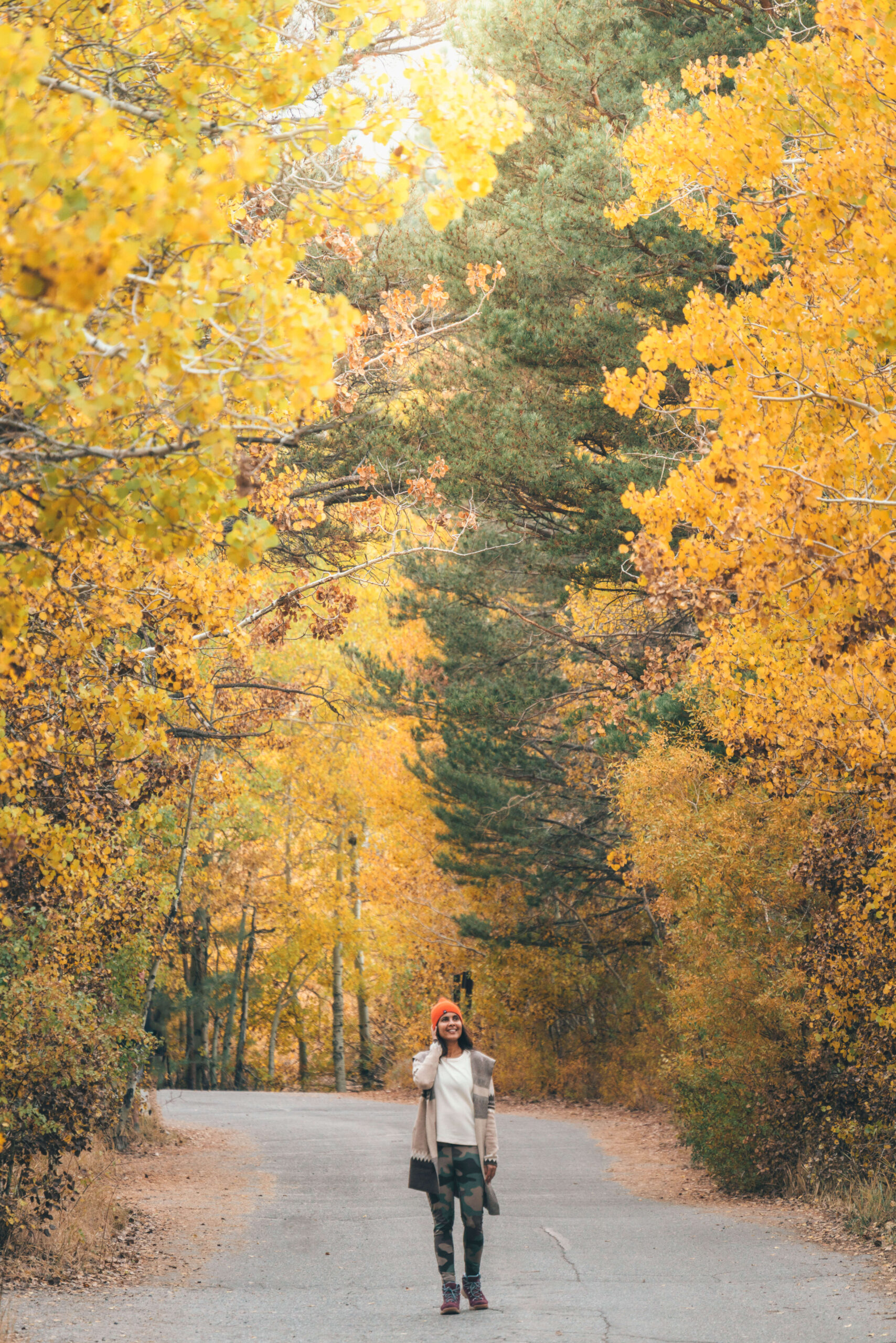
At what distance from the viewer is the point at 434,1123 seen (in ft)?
23.8

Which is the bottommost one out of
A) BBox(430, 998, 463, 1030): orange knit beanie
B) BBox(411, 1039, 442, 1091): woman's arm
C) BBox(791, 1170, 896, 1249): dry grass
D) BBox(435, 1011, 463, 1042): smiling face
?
BBox(791, 1170, 896, 1249): dry grass

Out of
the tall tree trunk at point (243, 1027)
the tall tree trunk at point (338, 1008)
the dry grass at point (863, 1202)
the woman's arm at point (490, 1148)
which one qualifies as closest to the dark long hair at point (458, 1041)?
the woman's arm at point (490, 1148)

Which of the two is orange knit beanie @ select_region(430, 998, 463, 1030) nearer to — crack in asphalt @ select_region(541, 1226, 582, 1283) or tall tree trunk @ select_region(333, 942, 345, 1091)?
crack in asphalt @ select_region(541, 1226, 582, 1283)

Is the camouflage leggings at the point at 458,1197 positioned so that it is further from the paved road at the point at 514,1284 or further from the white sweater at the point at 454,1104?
the paved road at the point at 514,1284

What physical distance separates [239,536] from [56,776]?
11.0 ft

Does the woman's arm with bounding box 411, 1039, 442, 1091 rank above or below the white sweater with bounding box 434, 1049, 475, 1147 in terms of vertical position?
above

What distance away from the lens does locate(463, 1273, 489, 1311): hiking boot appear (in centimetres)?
720

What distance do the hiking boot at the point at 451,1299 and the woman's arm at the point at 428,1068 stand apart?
104cm

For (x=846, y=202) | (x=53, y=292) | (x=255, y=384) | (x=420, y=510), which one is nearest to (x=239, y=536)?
(x=255, y=384)

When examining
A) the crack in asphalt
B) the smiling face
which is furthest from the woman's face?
the crack in asphalt

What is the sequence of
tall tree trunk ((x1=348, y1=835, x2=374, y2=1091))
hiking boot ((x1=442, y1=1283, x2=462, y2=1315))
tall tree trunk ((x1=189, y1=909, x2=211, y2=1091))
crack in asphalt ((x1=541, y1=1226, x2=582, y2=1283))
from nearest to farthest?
hiking boot ((x1=442, y1=1283, x2=462, y2=1315))
crack in asphalt ((x1=541, y1=1226, x2=582, y2=1283))
tall tree trunk ((x1=348, y1=835, x2=374, y2=1091))
tall tree trunk ((x1=189, y1=909, x2=211, y2=1091))

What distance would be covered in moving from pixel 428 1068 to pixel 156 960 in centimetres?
761

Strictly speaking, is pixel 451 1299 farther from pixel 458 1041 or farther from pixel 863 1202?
pixel 863 1202

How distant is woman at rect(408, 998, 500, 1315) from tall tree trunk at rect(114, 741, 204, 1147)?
6.10m
